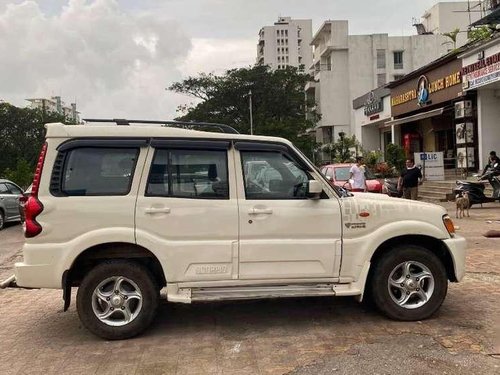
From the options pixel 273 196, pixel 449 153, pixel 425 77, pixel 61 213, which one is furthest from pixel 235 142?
pixel 449 153

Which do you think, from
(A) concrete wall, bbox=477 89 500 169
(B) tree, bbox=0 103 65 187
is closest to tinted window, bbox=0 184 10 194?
(A) concrete wall, bbox=477 89 500 169

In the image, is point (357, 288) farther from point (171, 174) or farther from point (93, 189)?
point (93, 189)

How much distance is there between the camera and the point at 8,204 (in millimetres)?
17469

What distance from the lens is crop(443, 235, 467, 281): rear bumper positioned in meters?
5.61

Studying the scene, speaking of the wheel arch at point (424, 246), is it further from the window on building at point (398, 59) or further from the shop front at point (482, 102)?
the window on building at point (398, 59)

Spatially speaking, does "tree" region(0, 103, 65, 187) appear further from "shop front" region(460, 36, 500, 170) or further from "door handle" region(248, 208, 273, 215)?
"door handle" region(248, 208, 273, 215)

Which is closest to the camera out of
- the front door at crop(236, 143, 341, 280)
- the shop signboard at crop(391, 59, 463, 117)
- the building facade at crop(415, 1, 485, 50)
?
the front door at crop(236, 143, 341, 280)

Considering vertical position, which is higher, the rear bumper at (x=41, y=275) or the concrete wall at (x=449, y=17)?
the concrete wall at (x=449, y=17)

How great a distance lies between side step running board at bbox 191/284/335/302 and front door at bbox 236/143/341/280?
0.35 feet

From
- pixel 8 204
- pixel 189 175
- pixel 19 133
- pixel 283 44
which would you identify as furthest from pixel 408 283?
pixel 283 44

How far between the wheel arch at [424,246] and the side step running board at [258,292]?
2.07 ft

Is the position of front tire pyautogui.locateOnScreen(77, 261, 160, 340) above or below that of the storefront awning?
below

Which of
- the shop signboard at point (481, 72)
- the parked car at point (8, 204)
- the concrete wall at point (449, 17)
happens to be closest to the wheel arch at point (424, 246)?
the parked car at point (8, 204)

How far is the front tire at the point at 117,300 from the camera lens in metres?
5.23
